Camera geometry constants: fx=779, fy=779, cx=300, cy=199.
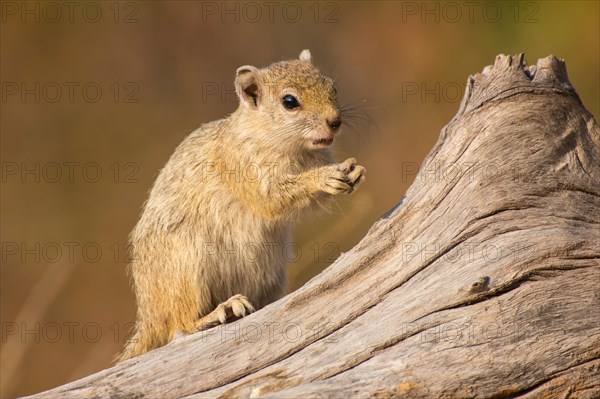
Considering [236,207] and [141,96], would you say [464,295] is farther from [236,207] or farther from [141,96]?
[141,96]

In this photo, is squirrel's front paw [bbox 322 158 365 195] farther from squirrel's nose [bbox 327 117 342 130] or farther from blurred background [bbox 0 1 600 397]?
blurred background [bbox 0 1 600 397]

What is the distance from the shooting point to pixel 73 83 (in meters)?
10.5

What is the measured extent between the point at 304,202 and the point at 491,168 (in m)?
1.54

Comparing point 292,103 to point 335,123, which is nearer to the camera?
point 335,123

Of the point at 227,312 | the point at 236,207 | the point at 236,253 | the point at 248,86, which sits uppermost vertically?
the point at 248,86

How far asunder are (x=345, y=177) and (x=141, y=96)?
238 inches

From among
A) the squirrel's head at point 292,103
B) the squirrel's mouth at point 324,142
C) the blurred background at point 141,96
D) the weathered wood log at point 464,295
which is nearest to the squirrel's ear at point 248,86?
the squirrel's head at point 292,103

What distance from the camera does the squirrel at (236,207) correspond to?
6.03 metres

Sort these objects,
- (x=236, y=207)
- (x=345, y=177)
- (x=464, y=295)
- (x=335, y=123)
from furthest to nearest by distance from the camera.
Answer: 1. (x=236, y=207)
2. (x=335, y=123)
3. (x=345, y=177)
4. (x=464, y=295)

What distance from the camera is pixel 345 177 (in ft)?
17.8

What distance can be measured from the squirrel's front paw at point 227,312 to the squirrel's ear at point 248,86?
1.65 m

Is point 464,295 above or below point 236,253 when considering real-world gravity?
below

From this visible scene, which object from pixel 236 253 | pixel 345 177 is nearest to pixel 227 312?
pixel 236 253

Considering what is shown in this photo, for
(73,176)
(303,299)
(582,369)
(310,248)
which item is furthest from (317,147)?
(73,176)
